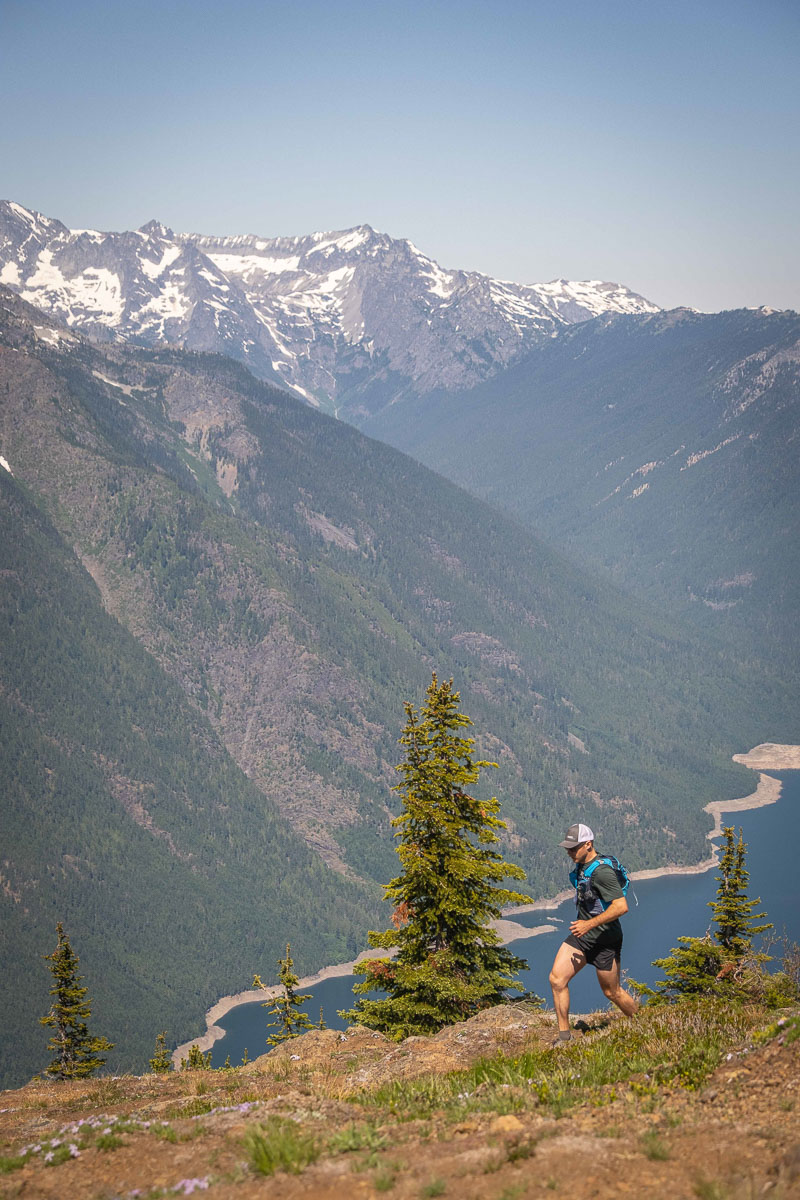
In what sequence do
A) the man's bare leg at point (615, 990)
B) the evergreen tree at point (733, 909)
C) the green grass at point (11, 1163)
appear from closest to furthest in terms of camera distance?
the green grass at point (11, 1163), the man's bare leg at point (615, 990), the evergreen tree at point (733, 909)

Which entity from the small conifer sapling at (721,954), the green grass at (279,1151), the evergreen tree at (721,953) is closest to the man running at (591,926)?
the green grass at (279,1151)

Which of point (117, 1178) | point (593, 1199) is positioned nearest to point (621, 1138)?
point (593, 1199)

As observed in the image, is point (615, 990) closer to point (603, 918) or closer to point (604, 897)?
point (603, 918)

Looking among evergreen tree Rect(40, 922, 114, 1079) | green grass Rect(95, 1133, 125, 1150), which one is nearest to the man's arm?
green grass Rect(95, 1133, 125, 1150)

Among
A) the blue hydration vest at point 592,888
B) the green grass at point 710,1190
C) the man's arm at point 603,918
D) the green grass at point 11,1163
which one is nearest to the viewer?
the green grass at point 710,1190

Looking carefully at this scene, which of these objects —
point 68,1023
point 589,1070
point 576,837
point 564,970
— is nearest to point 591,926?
Result: point 564,970

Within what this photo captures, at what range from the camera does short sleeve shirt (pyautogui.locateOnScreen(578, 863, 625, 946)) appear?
695 inches

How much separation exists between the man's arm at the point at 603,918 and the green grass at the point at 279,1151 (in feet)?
21.1

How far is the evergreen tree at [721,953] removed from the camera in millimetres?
37312

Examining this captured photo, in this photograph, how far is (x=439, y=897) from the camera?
3262cm

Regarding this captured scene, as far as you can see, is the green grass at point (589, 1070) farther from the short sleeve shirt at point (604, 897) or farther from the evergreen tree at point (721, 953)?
the evergreen tree at point (721, 953)

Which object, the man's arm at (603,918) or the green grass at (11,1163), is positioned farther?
the man's arm at (603,918)

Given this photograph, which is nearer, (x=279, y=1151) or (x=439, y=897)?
(x=279, y=1151)

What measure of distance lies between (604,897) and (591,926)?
612mm
